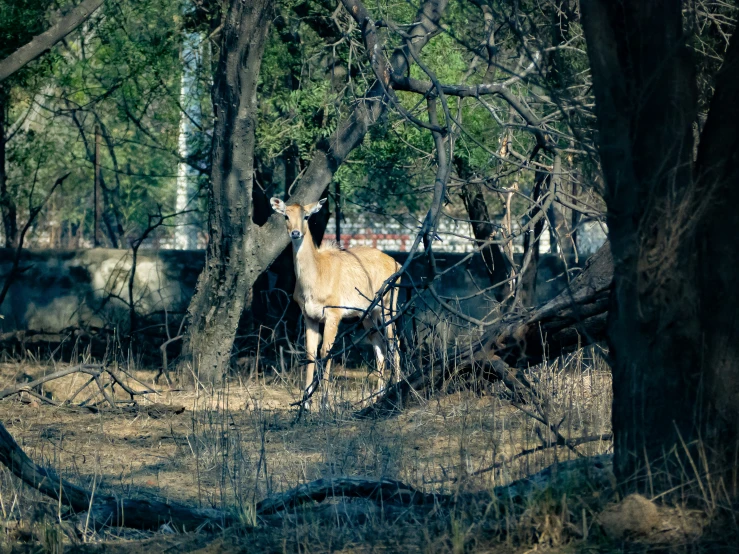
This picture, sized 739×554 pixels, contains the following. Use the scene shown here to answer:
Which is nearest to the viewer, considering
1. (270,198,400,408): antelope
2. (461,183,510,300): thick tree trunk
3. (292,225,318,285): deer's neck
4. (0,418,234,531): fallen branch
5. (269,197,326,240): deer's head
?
(0,418,234,531): fallen branch

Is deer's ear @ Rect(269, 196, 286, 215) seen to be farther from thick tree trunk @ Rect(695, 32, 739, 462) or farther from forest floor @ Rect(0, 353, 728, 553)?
thick tree trunk @ Rect(695, 32, 739, 462)

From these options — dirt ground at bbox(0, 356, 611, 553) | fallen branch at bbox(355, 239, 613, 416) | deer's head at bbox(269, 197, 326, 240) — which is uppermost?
deer's head at bbox(269, 197, 326, 240)

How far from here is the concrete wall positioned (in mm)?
14477

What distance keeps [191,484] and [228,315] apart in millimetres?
5111

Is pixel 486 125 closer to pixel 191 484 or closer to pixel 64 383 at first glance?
pixel 64 383

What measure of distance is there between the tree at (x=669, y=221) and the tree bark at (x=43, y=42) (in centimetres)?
715

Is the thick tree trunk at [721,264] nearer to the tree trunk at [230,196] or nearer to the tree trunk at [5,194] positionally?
the tree trunk at [230,196]

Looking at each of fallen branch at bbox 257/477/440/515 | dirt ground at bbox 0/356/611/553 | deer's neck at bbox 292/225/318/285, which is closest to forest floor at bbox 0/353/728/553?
dirt ground at bbox 0/356/611/553

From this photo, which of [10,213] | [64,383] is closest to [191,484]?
[64,383]

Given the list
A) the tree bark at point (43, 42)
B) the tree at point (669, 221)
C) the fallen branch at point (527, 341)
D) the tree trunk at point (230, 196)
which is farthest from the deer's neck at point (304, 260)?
the tree at point (669, 221)

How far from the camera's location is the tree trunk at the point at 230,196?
10.4 m

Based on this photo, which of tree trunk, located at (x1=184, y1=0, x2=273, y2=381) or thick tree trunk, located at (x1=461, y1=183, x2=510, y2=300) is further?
thick tree trunk, located at (x1=461, y1=183, x2=510, y2=300)

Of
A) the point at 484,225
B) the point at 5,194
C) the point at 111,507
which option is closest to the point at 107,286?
the point at 5,194

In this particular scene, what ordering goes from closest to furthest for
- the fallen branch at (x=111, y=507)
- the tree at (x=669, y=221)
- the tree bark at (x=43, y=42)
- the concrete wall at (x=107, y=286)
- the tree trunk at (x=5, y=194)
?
1. the tree at (x=669, y=221)
2. the fallen branch at (x=111, y=507)
3. the tree bark at (x=43, y=42)
4. the tree trunk at (x=5, y=194)
5. the concrete wall at (x=107, y=286)
